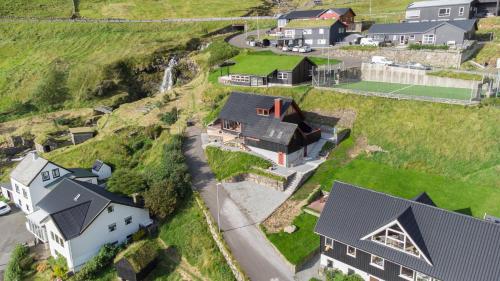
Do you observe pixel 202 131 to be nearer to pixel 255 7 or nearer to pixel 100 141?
pixel 100 141

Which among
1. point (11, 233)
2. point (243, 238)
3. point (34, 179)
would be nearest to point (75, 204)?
point (34, 179)

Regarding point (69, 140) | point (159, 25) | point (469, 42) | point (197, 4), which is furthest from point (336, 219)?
point (197, 4)

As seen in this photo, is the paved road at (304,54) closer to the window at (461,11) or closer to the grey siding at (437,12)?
the grey siding at (437,12)

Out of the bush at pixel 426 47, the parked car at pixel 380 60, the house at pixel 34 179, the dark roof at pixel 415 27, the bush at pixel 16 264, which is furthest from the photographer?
the dark roof at pixel 415 27

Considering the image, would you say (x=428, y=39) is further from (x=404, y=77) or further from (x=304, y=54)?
(x=304, y=54)

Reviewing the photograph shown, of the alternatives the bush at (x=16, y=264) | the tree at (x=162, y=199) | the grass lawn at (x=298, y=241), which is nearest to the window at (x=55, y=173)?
the bush at (x=16, y=264)
